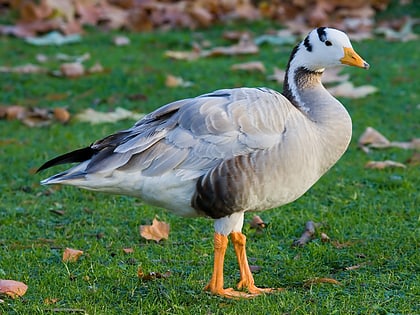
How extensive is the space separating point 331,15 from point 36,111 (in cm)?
576

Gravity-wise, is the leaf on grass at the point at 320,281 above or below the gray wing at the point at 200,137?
below

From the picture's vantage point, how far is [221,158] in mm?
4969

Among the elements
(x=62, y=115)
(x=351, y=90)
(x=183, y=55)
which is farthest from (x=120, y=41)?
(x=351, y=90)

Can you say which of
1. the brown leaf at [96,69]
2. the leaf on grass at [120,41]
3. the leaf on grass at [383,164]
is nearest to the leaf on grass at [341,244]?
the leaf on grass at [383,164]

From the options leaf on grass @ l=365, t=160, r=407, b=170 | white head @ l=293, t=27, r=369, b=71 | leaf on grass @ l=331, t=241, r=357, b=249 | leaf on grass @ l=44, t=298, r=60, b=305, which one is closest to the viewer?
leaf on grass @ l=44, t=298, r=60, b=305

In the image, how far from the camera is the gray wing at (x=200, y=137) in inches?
196

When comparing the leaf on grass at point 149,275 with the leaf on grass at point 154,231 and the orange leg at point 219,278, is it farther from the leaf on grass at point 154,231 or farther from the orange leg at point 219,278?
the leaf on grass at point 154,231

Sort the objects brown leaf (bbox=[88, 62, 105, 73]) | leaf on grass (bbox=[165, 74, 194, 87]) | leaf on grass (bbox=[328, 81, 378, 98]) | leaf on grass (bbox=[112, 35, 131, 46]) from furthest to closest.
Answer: leaf on grass (bbox=[112, 35, 131, 46])
brown leaf (bbox=[88, 62, 105, 73])
leaf on grass (bbox=[165, 74, 194, 87])
leaf on grass (bbox=[328, 81, 378, 98])

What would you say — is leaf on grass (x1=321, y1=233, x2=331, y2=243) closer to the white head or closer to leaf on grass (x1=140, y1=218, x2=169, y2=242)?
leaf on grass (x1=140, y1=218, x2=169, y2=242)

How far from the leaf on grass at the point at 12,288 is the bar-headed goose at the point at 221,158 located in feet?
2.05

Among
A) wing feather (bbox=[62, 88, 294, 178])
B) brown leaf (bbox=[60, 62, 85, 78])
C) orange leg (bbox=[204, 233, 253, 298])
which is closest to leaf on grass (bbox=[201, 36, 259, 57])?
brown leaf (bbox=[60, 62, 85, 78])

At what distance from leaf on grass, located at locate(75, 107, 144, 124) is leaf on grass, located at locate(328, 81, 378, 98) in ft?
7.42

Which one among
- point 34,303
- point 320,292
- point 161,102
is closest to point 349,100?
point 161,102

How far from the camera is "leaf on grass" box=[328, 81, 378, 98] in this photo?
971cm
